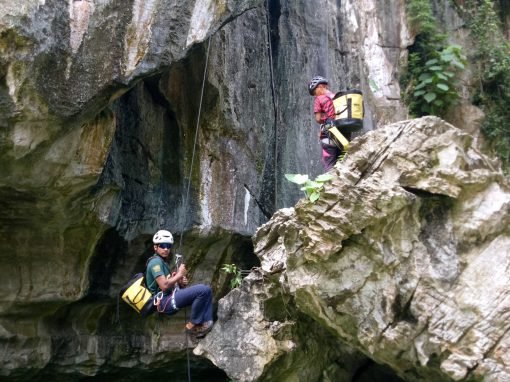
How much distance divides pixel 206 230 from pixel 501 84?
7206 millimetres

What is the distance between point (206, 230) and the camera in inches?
351

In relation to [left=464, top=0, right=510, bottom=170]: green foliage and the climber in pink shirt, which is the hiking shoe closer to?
the climber in pink shirt

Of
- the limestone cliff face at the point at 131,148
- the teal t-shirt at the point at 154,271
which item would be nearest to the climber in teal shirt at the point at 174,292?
the teal t-shirt at the point at 154,271

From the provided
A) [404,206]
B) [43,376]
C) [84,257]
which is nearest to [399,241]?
[404,206]

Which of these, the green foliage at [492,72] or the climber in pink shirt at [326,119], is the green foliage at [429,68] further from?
the climber in pink shirt at [326,119]

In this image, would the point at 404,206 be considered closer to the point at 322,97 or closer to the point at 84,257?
the point at 322,97

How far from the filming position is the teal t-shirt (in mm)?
7145

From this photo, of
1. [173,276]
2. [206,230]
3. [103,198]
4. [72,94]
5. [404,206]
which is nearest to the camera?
[404,206]

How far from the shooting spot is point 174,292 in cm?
718

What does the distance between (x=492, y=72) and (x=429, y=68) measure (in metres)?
1.43

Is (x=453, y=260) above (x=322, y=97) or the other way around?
the other way around

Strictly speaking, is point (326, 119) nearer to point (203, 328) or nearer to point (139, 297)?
point (203, 328)

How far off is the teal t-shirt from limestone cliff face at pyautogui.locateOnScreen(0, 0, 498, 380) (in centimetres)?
113

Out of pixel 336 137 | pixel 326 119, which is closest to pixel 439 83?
pixel 326 119
